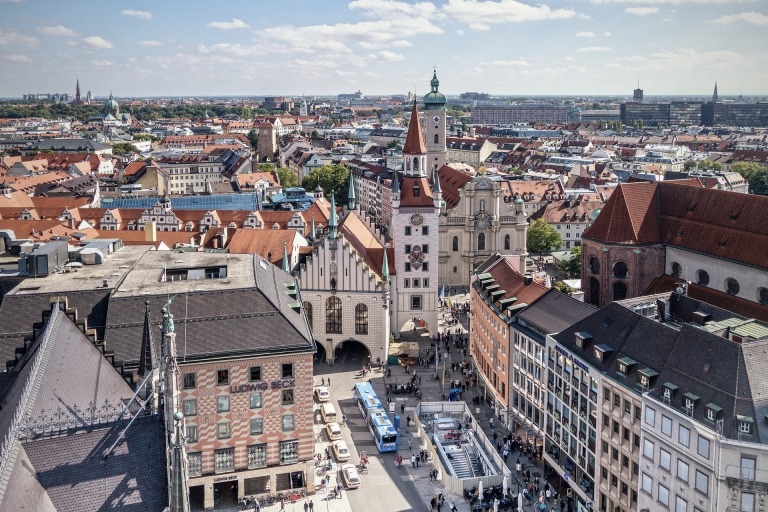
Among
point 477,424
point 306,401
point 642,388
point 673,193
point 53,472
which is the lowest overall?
point 477,424

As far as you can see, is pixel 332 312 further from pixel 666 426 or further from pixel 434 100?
pixel 434 100

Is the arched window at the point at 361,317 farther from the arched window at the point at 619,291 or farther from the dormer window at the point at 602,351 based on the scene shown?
the dormer window at the point at 602,351

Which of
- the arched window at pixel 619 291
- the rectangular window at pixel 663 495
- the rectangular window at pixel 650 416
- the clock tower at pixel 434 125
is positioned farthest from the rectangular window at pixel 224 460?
the clock tower at pixel 434 125

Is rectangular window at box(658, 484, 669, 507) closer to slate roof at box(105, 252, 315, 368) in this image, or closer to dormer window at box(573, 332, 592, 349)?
dormer window at box(573, 332, 592, 349)

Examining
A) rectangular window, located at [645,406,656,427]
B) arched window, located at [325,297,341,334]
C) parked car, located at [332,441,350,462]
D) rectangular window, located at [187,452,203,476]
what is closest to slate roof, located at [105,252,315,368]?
rectangular window, located at [187,452,203,476]

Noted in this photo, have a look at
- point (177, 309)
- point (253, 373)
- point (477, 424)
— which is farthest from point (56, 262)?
point (477, 424)

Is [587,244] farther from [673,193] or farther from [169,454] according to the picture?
[169,454]

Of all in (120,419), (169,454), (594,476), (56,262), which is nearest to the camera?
(169,454)
